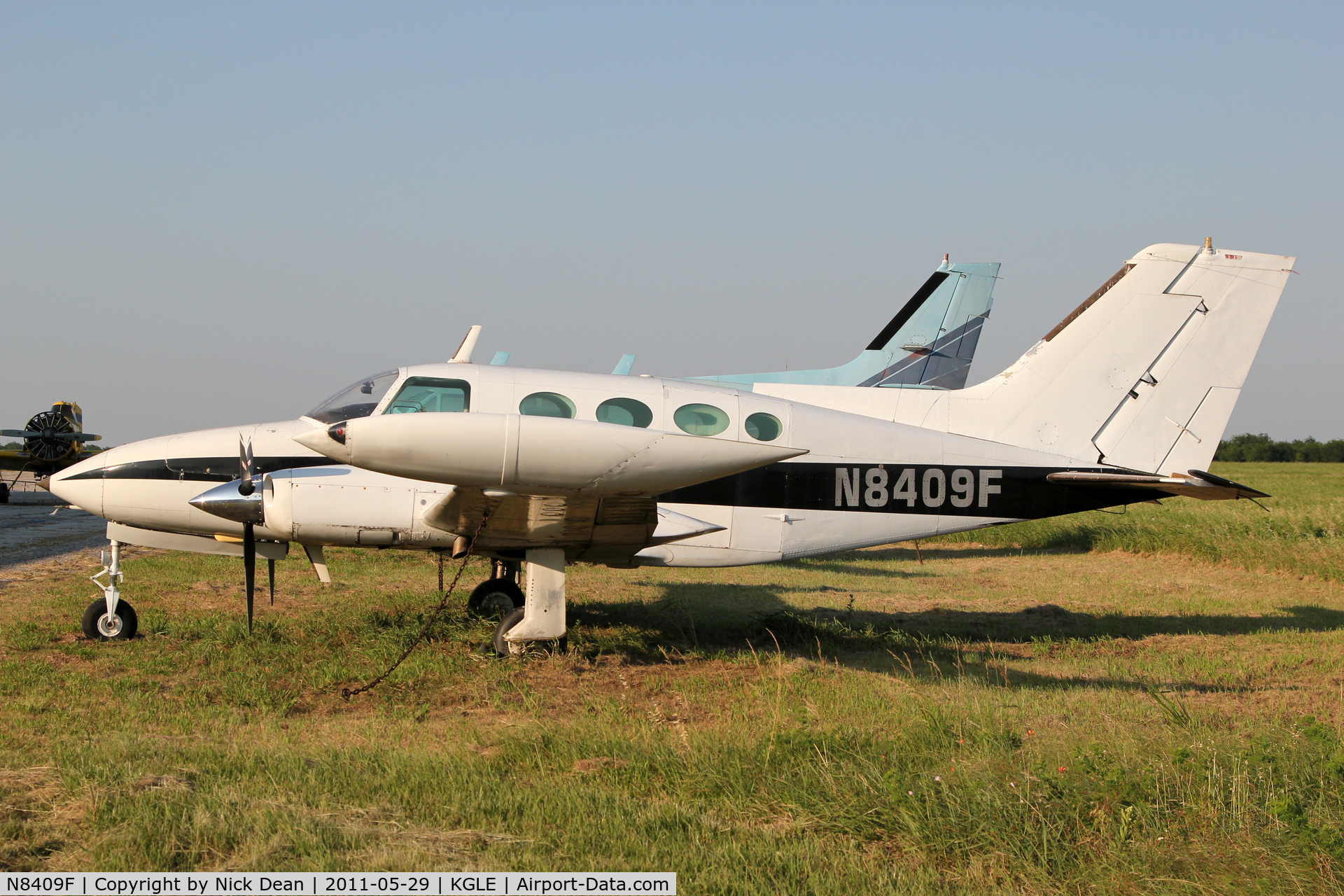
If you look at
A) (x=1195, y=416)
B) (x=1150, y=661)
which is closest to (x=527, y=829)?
(x=1150, y=661)

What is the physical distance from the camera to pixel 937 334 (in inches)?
720

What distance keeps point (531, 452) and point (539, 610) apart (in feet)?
9.87

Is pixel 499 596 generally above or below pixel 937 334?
below

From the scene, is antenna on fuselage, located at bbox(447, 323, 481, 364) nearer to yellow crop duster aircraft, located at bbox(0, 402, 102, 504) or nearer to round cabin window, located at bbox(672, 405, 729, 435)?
round cabin window, located at bbox(672, 405, 729, 435)

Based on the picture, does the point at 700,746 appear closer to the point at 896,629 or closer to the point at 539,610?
the point at 539,610

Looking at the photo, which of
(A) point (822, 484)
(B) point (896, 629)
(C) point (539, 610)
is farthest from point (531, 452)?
(B) point (896, 629)

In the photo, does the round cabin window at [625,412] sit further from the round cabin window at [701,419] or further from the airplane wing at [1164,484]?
the airplane wing at [1164,484]

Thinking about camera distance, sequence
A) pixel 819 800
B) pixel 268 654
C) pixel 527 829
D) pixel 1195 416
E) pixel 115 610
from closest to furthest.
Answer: pixel 527 829 → pixel 819 800 → pixel 268 654 → pixel 115 610 → pixel 1195 416

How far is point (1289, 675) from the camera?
9125mm

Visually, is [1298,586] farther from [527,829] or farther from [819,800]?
[527,829]

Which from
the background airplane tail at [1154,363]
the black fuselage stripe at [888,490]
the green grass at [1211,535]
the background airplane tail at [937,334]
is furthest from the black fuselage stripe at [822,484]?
the green grass at [1211,535]

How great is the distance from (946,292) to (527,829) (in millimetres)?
15843

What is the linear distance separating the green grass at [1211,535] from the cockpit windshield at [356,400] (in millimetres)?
14549

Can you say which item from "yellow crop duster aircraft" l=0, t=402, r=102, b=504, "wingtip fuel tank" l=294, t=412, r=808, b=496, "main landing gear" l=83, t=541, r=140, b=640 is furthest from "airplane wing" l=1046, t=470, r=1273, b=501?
"yellow crop duster aircraft" l=0, t=402, r=102, b=504
